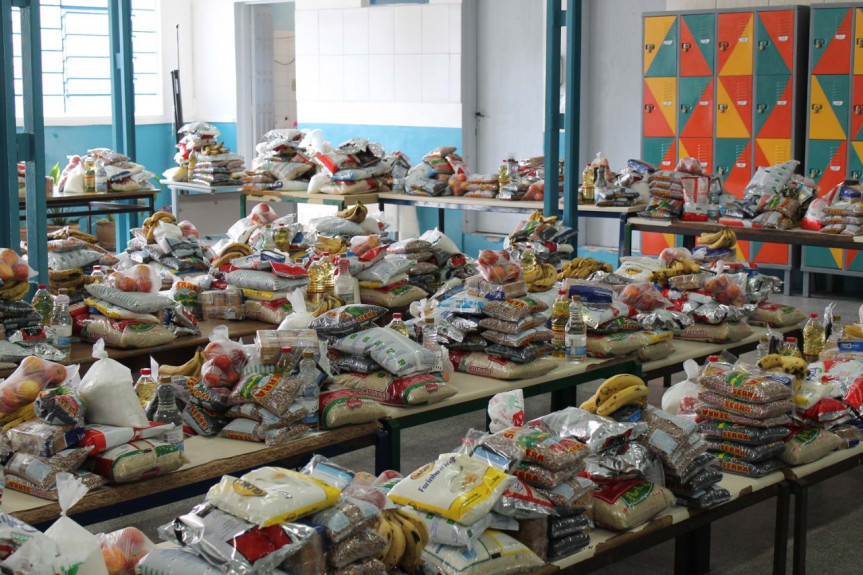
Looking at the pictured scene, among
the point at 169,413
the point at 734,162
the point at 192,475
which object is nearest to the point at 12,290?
the point at 169,413

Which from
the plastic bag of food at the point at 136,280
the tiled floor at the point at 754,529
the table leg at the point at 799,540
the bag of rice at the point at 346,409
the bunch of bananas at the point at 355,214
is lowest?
the tiled floor at the point at 754,529

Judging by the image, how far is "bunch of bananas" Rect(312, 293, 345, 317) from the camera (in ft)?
12.7

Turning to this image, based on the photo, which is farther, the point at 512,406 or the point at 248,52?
the point at 248,52

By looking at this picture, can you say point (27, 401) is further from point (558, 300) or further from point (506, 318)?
point (558, 300)

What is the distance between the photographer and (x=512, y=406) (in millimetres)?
2730

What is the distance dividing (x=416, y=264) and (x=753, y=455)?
2.41 metres

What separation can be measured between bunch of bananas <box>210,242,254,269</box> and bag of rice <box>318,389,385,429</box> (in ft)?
6.20

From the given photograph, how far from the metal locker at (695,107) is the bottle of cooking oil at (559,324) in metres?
5.29

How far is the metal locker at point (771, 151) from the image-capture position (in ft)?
28.1

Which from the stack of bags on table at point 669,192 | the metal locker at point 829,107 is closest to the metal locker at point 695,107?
the metal locker at point 829,107

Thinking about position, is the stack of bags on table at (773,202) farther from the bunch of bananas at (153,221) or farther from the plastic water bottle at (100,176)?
the plastic water bottle at (100,176)

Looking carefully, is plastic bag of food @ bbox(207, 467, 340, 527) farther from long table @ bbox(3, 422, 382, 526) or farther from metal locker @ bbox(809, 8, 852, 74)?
metal locker @ bbox(809, 8, 852, 74)

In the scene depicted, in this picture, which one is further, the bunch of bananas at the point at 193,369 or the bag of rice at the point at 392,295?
the bag of rice at the point at 392,295

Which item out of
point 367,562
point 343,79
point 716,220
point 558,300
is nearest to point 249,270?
point 558,300
